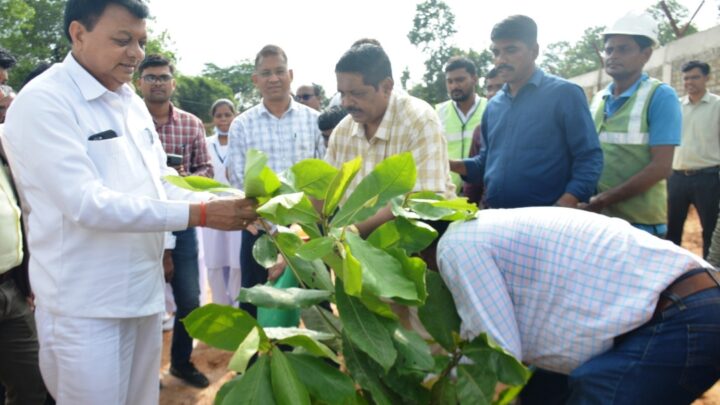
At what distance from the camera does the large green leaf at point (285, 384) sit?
1.30 metres

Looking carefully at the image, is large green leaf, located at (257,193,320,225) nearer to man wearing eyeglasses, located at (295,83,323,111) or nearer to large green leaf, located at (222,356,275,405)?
large green leaf, located at (222,356,275,405)

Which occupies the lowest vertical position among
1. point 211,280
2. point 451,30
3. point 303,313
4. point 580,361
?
point 211,280

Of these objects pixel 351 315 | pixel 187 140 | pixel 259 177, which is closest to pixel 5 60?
pixel 187 140

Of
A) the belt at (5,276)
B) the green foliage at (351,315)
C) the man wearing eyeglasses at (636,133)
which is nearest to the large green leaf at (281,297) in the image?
the green foliage at (351,315)

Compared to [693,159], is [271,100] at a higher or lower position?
higher

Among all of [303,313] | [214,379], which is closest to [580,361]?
[303,313]

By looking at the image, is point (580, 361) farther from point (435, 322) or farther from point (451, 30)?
point (451, 30)

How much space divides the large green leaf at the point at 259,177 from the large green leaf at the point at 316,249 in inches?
10.3

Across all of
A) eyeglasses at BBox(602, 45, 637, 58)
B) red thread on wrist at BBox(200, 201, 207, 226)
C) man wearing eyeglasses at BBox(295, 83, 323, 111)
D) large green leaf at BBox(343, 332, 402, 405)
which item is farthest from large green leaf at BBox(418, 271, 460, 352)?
man wearing eyeglasses at BBox(295, 83, 323, 111)

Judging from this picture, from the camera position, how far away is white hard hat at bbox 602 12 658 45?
2850mm

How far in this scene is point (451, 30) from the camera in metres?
34.8

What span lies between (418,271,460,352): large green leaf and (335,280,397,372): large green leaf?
0.24 meters

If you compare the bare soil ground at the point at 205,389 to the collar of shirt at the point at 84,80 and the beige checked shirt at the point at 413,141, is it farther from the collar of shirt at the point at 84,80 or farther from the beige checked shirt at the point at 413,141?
the collar of shirt at the point at 84,80

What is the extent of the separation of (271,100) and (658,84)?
2.20m
